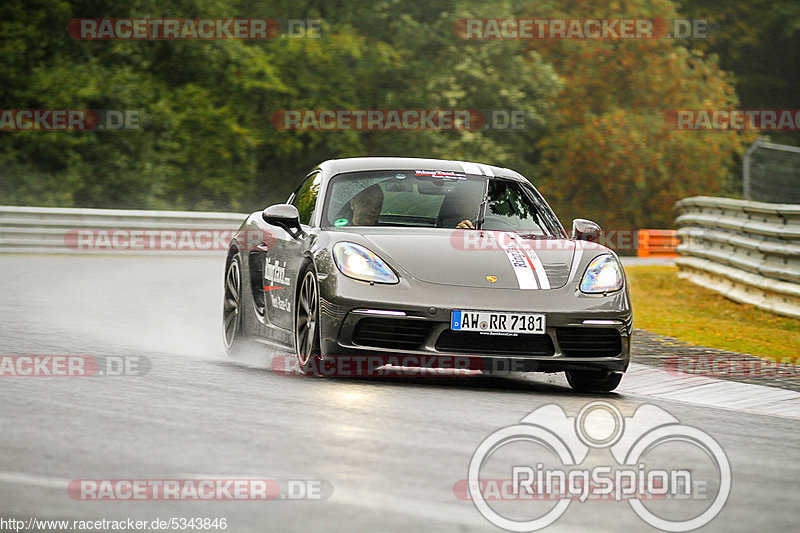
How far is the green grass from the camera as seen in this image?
1228cm

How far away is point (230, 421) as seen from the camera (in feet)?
Answer: 22.0

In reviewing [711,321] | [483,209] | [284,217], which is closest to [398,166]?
[483,209]

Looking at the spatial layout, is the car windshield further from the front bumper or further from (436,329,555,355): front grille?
(436,329,555,355): front grille

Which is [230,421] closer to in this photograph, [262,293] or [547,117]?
[262,293]

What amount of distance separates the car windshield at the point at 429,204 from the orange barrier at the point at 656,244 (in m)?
24.1

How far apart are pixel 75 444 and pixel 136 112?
1124 inches

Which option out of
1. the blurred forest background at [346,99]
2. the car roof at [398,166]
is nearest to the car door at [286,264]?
the car roof at [398,166]

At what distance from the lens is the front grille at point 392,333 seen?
27.1 feet

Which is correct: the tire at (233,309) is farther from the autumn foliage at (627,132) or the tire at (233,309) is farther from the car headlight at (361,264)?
the autumn foliage at (627,132)

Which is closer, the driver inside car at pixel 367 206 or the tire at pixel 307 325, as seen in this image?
the tire at pixel 307 325

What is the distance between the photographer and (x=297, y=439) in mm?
6242

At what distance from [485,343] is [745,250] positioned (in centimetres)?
900

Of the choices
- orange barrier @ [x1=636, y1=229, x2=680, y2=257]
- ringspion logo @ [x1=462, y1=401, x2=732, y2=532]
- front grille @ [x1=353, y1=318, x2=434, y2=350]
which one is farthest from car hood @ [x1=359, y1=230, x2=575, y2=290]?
orange barrier @ [x1=636, y1=229, x2=680, y2=257]

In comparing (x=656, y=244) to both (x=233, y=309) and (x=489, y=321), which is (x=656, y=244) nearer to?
(x=233, y=309)
